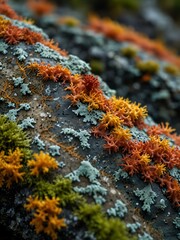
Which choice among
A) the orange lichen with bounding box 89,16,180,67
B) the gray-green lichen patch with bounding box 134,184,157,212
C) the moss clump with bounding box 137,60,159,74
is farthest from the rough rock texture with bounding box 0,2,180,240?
the orange lichen with bounding box 89,16,180,67

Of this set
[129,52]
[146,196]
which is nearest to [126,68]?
[129,52]

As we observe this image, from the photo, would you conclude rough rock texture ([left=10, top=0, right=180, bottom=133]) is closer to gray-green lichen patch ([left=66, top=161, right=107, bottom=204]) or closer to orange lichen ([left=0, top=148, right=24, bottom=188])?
gray-green lichen patch ([left=66, top=161, right=107, bottom=204])

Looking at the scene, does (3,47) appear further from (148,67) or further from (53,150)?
(148,67)

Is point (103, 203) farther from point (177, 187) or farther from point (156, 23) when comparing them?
point (156, 23)

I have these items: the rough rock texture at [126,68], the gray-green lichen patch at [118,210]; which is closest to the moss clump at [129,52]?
the rough rock texture at [126,68]

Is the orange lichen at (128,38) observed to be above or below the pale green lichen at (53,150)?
below

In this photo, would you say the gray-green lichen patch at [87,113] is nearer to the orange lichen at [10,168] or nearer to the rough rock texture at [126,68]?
the orange lichen at [10,168]
